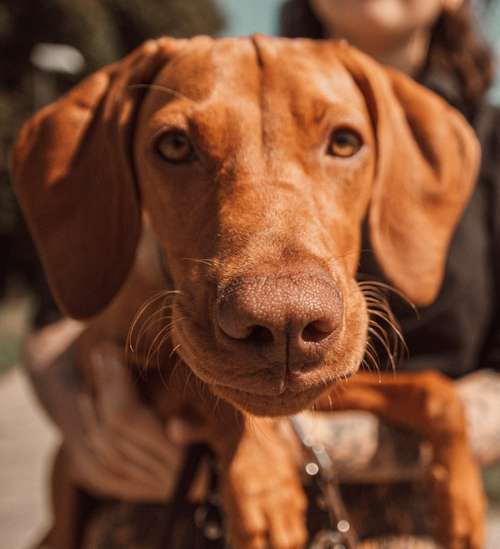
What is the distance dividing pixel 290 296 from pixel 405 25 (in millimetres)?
1477

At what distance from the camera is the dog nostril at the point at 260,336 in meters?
1.23

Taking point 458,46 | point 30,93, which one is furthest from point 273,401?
point 30,93

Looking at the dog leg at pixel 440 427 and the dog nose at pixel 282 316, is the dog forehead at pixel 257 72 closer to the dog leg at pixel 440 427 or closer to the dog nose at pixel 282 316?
the dog nose at pixel 282 316

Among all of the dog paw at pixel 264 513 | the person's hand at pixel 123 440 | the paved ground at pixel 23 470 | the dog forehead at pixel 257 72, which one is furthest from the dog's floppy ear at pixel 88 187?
the paved ground at pixel 23 470

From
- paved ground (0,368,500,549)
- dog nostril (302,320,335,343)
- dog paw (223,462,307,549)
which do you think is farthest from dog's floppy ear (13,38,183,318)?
paved ground (0,368,500,549)

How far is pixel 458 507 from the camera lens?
1.78m

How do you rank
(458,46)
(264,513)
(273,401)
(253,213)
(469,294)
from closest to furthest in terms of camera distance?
(273,401) < (253,213) < (264,513) < (469,294) < (458,46)

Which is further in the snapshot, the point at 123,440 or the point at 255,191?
the point at 123,440

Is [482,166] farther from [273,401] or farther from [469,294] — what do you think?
[273,401]

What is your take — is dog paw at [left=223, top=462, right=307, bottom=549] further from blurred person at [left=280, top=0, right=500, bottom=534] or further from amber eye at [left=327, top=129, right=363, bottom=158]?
amber eye at [left=327, top=129, right=363, bottom=158]

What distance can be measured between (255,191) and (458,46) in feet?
4.79

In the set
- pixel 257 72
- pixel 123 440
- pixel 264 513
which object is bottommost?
pixel 123 440

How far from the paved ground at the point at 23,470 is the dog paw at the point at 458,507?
279cm

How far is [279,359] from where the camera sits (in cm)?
124
